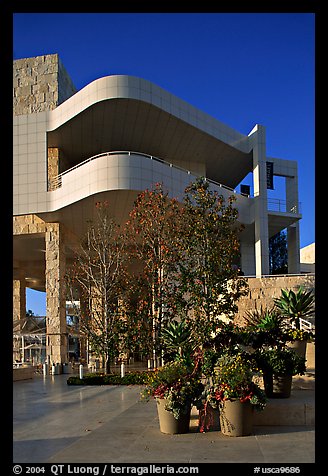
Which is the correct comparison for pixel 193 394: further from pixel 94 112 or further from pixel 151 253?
pixel 94 112

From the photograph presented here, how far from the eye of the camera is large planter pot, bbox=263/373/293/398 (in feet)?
34.0

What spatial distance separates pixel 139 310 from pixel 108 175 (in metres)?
7.49

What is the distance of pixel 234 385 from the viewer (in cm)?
859

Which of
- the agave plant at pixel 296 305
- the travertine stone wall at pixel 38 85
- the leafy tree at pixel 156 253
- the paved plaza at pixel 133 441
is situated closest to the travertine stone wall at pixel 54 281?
the travertine stone wall at pixel 38 85

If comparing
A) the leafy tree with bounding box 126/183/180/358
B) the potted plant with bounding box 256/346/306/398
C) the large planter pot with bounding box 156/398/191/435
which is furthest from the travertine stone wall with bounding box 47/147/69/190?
the large planter pot with bounding box 156/398/191/435

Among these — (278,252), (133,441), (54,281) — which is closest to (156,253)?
(54,281)

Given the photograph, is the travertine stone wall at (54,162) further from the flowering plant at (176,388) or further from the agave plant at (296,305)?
the flowering plant at (176,388)

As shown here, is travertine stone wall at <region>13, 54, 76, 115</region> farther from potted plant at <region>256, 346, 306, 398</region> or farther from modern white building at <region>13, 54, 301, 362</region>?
potted plant at <region>256, 346, 306, 398</region>

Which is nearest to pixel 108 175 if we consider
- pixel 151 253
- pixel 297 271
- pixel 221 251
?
pixel 151 253

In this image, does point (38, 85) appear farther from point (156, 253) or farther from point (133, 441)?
point (133, 441)

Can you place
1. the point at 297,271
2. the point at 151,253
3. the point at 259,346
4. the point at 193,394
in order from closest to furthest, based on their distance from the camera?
the point at 193,394 < the point at 259,346 < the point at 151,253 < the point at 297,271

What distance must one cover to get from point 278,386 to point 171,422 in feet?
8.29

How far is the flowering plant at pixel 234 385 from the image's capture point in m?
8.53

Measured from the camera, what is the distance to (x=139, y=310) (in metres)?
23.1
